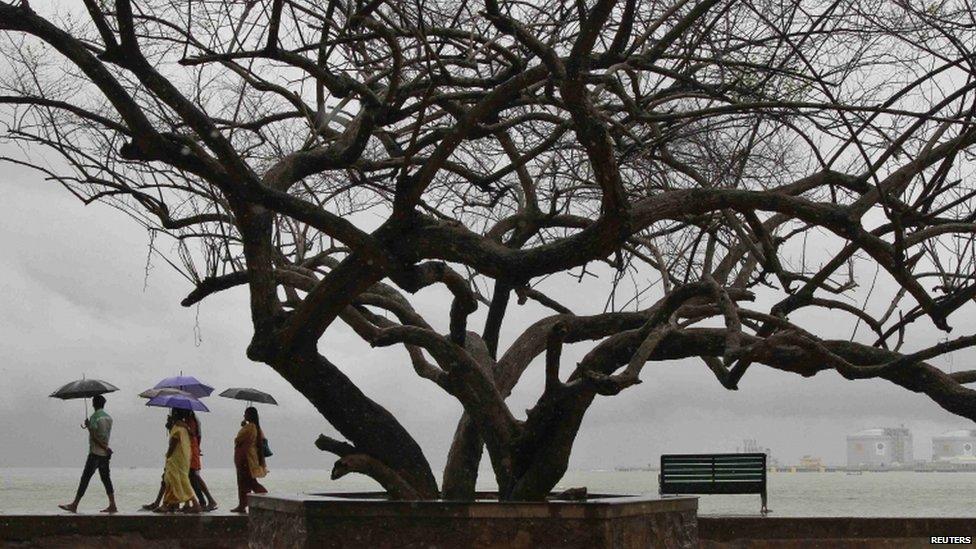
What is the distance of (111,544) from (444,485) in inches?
134

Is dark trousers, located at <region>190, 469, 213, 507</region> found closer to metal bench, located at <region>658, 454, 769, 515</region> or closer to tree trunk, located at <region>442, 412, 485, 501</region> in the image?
metal bench, located at <region>658, 454, 769, 515</region>

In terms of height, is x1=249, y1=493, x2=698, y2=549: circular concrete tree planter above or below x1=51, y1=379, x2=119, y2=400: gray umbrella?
below

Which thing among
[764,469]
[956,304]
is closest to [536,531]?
[956,304]

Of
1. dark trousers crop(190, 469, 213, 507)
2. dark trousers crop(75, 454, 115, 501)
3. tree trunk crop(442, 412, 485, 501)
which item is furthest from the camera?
dark trousers crop(190, 469, 213, 507)

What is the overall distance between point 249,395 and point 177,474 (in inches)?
99.0

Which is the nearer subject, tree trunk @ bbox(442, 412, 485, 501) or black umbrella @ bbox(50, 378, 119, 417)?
tree trunk @ bbox(442, 412, 485, 501)

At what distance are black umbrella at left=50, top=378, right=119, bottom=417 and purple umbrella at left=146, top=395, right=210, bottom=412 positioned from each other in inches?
31.3

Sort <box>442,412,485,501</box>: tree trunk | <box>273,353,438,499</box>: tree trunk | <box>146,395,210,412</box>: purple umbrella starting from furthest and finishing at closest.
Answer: <box>146,395,210,412</box>: purple umbrella
<box>442,412,485,501</box>: tree trunk
<box>273,353,438,499</box>: tree trunk

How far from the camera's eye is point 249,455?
14234 mm

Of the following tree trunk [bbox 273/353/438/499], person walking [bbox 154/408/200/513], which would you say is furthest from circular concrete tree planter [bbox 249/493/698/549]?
person walking [bbox 154/408/200/513]

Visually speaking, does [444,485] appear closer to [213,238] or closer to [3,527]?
[213,238]

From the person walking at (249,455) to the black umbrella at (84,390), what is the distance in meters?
2.66

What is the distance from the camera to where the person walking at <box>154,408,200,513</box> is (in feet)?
47.1

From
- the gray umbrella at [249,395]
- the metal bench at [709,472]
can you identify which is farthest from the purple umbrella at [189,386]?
the metal bench at [709,472]
